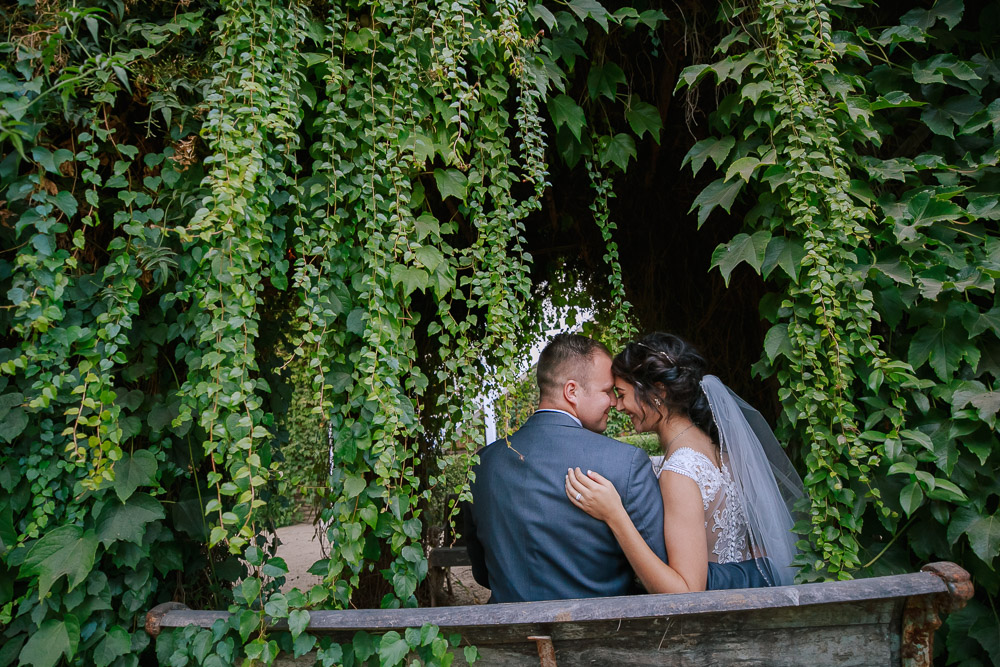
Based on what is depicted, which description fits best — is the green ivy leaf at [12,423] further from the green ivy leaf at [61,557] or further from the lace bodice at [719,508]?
the lace bodice at [719,508]

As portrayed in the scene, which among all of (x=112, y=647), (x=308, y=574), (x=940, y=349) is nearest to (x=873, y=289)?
(x=940, y=349)

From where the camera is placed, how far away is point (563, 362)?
211cm

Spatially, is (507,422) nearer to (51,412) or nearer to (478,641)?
(478,641)

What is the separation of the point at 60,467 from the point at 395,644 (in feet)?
3.21

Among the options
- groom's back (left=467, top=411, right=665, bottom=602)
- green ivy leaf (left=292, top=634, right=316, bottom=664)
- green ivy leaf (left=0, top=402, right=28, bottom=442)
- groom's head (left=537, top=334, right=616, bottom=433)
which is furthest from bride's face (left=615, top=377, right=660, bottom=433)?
green ivy leaf (left=0, top=402, right=28, bottom=442)

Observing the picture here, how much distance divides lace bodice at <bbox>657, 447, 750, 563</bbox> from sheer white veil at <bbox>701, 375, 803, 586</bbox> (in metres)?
0.04

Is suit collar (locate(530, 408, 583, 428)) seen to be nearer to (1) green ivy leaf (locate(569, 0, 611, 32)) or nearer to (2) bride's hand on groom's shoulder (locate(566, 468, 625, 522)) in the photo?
(2) bride's hand on groom's shoulder (locate(566, 468, 625, 522))

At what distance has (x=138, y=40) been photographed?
1.66 meters

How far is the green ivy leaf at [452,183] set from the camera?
170 centimetres

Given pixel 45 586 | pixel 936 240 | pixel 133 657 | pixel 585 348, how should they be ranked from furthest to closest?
pixel 585 348
pixel 936 240
pixel 133 657
pixel 45 586

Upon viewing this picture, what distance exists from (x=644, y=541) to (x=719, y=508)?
452mm

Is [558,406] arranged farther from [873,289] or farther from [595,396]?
[873,289]

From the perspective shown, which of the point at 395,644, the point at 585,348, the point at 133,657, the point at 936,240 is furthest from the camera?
the point at 585,348

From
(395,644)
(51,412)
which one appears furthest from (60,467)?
(395,644)
